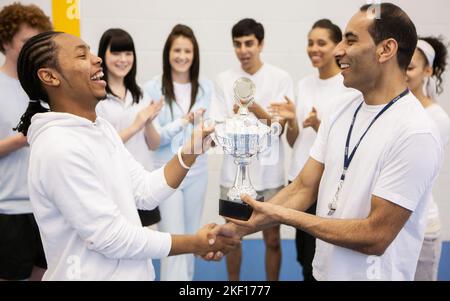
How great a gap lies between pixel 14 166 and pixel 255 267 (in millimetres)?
1748

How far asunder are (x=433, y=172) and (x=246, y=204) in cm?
53

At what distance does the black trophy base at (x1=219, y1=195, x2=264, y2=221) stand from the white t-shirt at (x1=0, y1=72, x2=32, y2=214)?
36.8 inches

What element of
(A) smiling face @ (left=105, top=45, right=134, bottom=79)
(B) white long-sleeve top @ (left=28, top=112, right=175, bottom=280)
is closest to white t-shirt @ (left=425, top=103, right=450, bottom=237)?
(B) white long-sleeve top @ (left=28, top=112, right=175, bottom=280)

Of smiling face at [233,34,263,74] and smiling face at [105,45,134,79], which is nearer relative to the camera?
smiling face at [105,45,134,79]

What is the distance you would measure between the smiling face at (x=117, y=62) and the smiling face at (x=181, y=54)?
1.06 feet

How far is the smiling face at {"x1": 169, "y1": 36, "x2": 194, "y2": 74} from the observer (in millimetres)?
2738

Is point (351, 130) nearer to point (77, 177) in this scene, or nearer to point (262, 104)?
point (77, 177)

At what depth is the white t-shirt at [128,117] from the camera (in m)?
2.41

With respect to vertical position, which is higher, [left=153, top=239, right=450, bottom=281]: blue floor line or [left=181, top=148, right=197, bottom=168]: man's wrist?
[left=181, top=148, right=197, bottom=168]: man's wrist

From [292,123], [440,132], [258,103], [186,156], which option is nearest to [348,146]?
[186,156]

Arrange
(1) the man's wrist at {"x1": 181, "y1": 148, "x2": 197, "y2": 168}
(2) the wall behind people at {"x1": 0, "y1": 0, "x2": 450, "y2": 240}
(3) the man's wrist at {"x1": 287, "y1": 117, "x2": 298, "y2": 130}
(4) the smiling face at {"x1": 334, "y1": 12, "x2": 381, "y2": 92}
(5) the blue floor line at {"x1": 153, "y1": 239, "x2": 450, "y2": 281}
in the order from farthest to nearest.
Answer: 1. (2) the wall behind people at {"x1": 0, "y1": 0, "x2": 450, "y2": 240}
2. (5) the blue floor line at {"x1": 153, "y1": 239, "x2": 450, "y2": 281}
3. (3) the man's wrist at {"x1": 287, "y1": 117, "x2": 298, "y2": 130}
4. (1) the man's wrist at {"x1": 181, "y1": 148, "x2": 197, "y2": 168}
5. (4) the smiling face at {"x1": 334, "y1": 12, "x2": 381, "y2": 92}

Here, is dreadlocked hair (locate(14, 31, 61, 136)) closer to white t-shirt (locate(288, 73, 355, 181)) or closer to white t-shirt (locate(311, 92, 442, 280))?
white t-shirt (locate(311, 92, 442, 280))

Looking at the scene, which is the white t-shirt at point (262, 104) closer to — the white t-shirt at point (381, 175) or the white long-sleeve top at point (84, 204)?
the white t-shirt at point (381, 175)

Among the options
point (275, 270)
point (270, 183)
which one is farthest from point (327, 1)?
point (275, 270)
